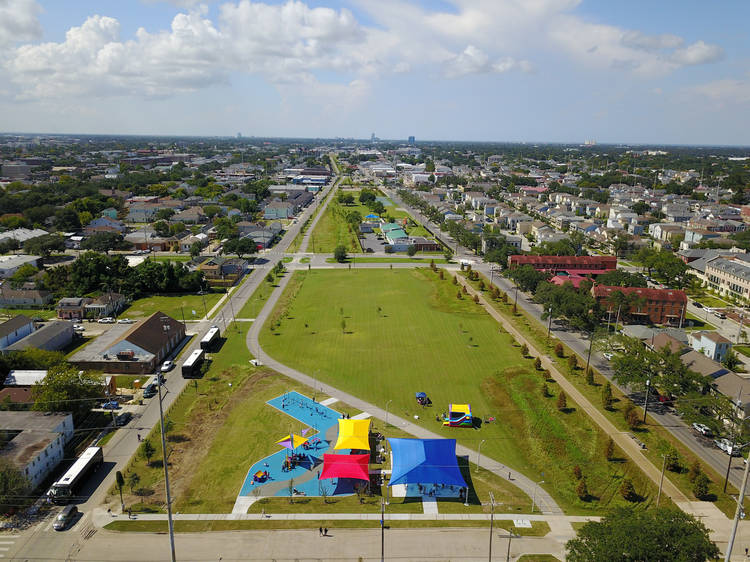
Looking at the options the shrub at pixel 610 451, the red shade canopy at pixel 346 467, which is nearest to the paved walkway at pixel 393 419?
the shrub at pixel 610 451

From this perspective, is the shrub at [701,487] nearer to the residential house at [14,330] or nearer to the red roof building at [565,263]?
the red roof building at [565,263]

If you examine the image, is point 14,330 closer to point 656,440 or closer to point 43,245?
point 43,245

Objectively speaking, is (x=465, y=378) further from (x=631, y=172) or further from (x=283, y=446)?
(x=631, y=172)

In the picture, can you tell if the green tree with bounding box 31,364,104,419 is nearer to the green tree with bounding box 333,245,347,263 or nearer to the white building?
the white building

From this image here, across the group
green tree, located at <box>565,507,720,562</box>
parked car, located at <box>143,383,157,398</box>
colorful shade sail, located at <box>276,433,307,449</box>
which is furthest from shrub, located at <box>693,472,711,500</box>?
parked car, located at <box>143,383,157,398</box>

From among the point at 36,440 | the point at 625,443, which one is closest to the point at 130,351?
the point at 36,440

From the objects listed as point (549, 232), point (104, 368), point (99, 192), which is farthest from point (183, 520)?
point (99, 192)
